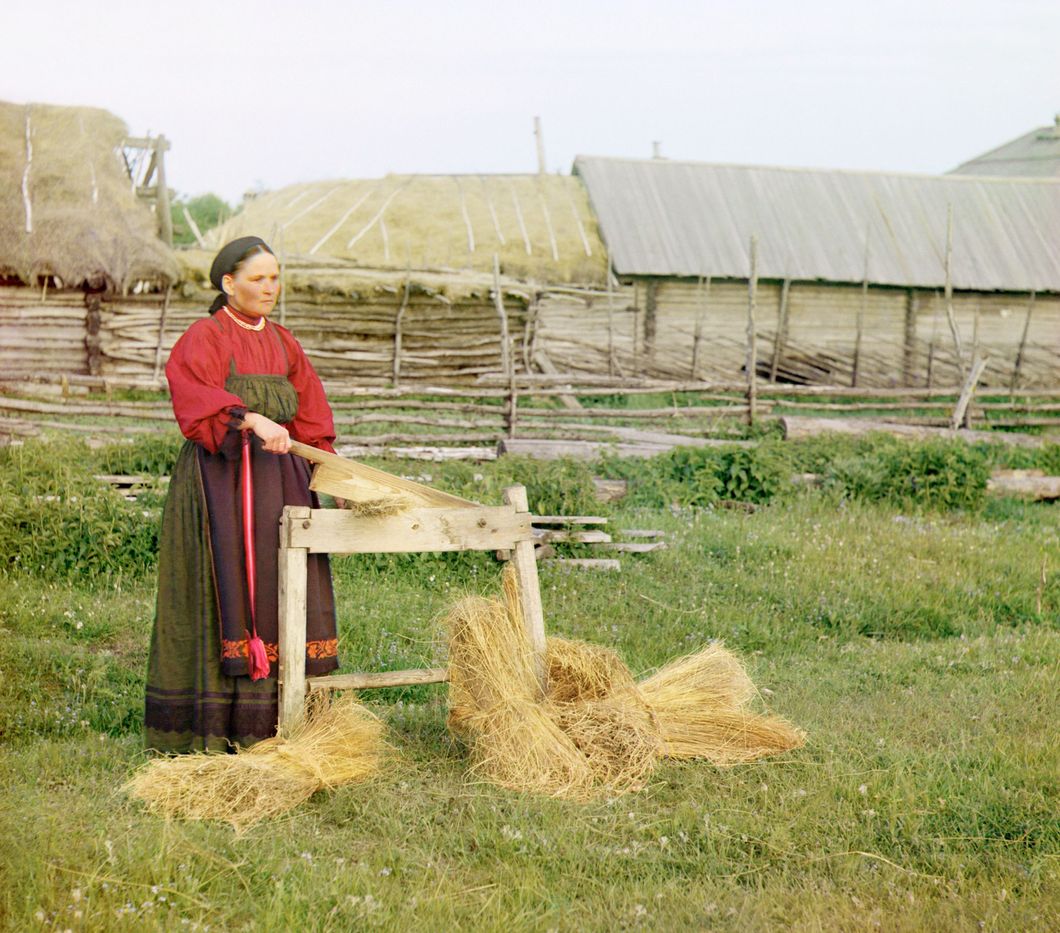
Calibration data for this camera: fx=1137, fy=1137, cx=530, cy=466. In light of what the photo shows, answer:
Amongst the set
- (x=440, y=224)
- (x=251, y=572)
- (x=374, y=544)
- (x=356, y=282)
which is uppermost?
(x=440, y=224)

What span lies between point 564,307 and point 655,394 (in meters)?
2.48

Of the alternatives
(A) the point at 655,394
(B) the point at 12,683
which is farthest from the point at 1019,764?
(A) the point at 655,394

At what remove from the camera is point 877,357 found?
62.8 feet

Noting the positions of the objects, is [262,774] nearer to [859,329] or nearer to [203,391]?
[203,391]

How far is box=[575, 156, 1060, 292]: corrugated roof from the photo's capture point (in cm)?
1844

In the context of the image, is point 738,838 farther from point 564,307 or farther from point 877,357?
point 877,357

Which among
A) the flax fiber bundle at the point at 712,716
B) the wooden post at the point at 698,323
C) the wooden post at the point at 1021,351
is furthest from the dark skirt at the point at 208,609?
the wooden post at the point at 1021,351

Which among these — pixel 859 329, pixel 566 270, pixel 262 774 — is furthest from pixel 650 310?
pixel 262 774

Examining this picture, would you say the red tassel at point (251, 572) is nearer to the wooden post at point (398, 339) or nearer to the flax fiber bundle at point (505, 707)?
the flax fiber bundle at point (505, 707)

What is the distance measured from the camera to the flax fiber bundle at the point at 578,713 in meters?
3.65

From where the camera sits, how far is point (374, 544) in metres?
3.72

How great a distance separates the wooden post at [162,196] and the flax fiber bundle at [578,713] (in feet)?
40.4

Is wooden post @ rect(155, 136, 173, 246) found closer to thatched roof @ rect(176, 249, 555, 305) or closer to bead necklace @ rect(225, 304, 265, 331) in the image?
thatched roof @ rect(176, 249, 555, 305)

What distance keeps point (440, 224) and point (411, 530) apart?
15.2 m
